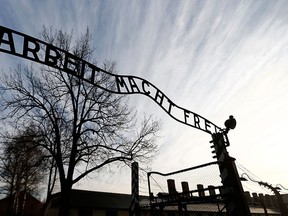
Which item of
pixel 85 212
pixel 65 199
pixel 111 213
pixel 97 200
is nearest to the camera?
Answer: pixel 65 199

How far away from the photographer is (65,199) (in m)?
12.1

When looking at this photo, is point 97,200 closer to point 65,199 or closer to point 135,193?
point 65,199

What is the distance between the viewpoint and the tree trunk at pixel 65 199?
39.0ft

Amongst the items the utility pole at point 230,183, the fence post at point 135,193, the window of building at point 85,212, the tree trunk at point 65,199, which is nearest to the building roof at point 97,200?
the window of building at point 85,212

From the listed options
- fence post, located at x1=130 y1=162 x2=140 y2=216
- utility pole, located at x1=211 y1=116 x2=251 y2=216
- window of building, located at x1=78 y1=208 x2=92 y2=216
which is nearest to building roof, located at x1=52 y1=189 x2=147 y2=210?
window of building, located at x1=78 y1=208 x2=92 y2=216

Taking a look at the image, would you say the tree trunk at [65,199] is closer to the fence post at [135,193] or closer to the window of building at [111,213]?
the fence post at [135,193]

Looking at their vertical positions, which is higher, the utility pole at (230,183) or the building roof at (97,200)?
the building roof at (97,200)

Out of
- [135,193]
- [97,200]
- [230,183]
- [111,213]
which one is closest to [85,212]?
[97,200]

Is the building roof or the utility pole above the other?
the building roof

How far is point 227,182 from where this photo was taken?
5859 millimetres

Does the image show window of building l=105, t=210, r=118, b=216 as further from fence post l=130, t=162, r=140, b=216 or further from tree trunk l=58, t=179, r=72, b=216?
fence post l=130, t=162, r=140, b=216

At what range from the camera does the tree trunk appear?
11.9 meters

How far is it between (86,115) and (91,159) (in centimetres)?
310

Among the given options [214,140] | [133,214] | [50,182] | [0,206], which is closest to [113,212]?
[50,182]
